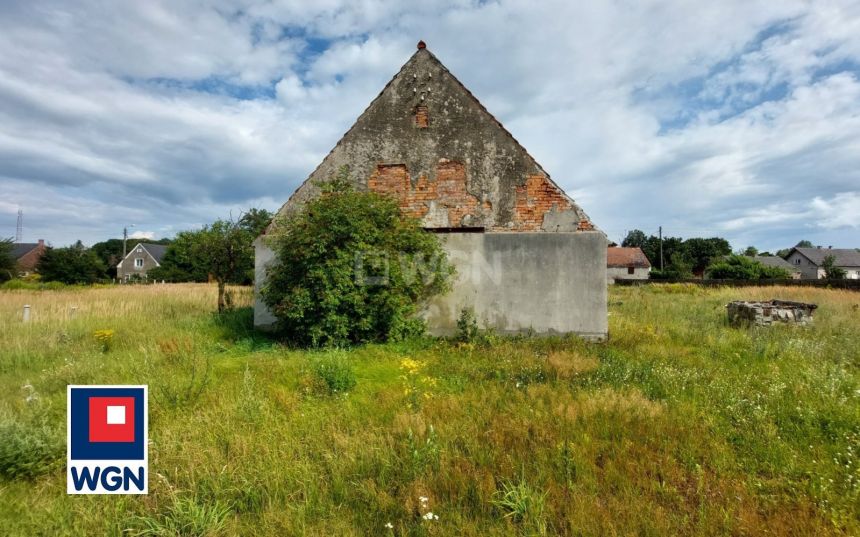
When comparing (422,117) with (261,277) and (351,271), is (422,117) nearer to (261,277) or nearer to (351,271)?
(351,271)

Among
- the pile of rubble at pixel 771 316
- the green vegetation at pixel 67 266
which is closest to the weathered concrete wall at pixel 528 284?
the pile of rubble at pixel 771 316

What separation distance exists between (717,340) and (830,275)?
182 feet

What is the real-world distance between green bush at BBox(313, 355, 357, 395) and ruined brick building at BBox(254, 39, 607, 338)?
329 cm

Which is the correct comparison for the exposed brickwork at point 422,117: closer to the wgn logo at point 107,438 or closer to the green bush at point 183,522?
the wgn logo at point 107,438

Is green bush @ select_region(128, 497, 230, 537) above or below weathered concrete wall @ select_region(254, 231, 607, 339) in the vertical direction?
below

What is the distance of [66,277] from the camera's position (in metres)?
33.0

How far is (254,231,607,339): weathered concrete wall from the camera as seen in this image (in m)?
8.73

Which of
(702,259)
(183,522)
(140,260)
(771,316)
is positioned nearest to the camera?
(183,522)

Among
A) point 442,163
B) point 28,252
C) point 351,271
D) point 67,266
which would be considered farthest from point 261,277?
point 28,252

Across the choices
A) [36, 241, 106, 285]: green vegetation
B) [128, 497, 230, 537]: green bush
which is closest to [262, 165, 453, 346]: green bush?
[128, 497, 230, 537]: green bush

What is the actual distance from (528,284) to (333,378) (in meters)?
5.00

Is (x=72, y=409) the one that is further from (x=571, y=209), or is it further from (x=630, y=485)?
(x=571, y=209)

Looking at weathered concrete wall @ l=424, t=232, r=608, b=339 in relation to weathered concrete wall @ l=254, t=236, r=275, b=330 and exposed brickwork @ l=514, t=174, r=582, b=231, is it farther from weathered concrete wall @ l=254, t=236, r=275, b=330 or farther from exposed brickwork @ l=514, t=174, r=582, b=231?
weathered concrete wall @ l=254, t=236, r=275, b=330

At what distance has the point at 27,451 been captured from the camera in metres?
3.85
